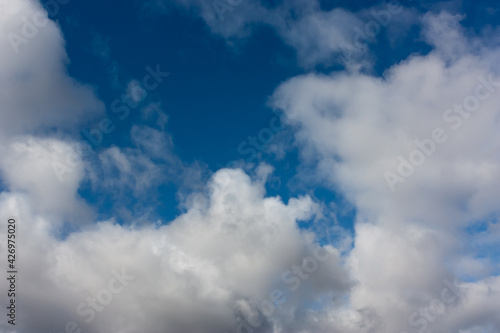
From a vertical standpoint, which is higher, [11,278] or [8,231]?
[8,231]

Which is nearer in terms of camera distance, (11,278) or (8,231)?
(8,231)

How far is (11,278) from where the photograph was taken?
337ft

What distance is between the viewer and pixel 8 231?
94188mm

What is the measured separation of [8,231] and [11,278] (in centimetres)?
2072
